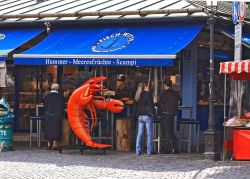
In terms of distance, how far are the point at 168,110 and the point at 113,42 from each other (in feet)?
7.70

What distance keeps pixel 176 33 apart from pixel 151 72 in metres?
1.53

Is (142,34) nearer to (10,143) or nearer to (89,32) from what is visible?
(89,32)

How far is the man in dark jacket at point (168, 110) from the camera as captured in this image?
52.0ft

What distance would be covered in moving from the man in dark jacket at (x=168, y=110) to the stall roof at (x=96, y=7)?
6.80ft

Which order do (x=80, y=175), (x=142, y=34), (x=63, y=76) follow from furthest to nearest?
(x=63, y=76)
(x=142, y=34)
(x=80, y=175)

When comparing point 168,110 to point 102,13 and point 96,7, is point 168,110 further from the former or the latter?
point 96,7

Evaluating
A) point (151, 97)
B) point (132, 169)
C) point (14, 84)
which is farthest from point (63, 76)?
point (132, 169)

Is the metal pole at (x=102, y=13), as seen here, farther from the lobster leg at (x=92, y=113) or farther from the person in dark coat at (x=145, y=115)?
the lobster leg at (x=92, y=113)

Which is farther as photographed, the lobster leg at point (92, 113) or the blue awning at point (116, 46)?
the lobster leg at point (92, 113)

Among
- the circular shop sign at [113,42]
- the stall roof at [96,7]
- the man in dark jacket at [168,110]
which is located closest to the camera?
the man in dark jacket at [168,110]

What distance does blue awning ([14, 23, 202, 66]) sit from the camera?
15.3m

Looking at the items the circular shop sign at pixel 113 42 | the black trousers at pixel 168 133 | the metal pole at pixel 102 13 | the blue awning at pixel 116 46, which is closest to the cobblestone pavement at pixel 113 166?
the black trousers at pixel 168 133


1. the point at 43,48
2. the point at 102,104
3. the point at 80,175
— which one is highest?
the point at 43,48

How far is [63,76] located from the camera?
19.5m
